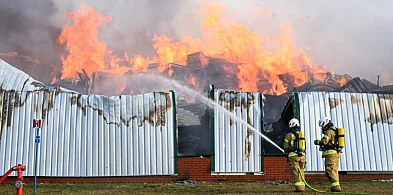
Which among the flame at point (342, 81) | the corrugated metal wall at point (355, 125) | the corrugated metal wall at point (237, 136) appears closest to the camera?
the corrugated metal wall at point (237, 136)

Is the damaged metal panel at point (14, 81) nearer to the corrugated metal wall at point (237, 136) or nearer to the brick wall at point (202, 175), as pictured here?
the brick wall at point (202, 175)

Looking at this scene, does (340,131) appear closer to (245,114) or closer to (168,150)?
(245,114)

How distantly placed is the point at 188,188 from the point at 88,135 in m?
4.42

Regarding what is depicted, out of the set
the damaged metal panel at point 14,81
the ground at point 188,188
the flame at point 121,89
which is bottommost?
the ground at point 188,188

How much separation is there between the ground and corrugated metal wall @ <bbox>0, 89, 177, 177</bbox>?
861 mm

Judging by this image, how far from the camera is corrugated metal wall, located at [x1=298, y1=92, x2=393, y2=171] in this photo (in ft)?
53.2

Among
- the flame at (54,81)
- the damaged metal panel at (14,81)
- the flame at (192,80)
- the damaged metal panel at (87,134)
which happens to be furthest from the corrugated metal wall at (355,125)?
the flame at (54,81)

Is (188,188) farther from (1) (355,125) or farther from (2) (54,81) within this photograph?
(2) (54,81)

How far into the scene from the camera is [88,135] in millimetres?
15953

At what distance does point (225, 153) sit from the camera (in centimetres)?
1600

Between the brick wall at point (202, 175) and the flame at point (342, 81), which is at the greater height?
the flame at point (342, 81)

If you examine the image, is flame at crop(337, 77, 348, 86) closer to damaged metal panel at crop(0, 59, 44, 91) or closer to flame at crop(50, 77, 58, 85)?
flame at crop(50, 77, 58, 85)

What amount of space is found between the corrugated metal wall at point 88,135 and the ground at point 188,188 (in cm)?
86

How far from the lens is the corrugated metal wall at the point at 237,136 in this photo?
15914 mm
